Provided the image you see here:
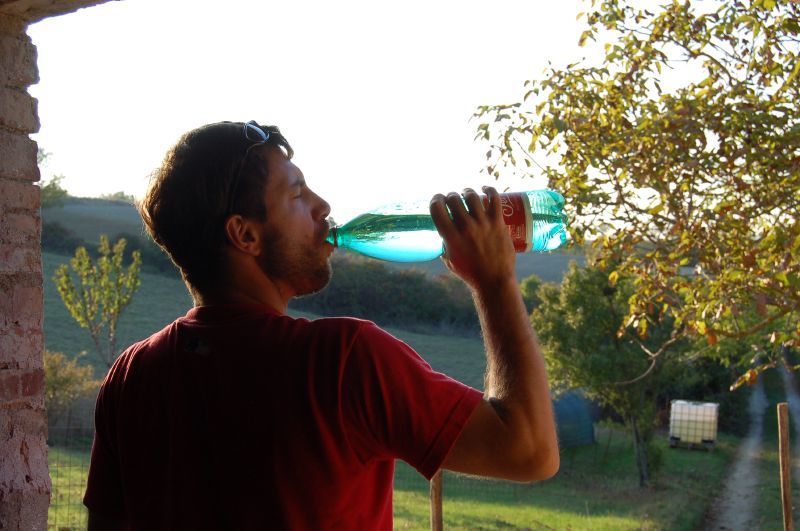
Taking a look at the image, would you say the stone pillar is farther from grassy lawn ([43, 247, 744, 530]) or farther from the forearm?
grassy lawn ([43, 247, 744, 530])

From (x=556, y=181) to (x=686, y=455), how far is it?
1940cm

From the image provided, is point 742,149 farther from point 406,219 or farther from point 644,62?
point 406,219

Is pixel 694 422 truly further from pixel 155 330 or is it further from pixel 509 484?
pixel 155 330

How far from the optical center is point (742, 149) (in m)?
4.51

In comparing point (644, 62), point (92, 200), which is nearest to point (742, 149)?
point (644, 62)

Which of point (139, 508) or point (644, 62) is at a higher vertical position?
point (644, 62)

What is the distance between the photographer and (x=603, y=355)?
19.5 m

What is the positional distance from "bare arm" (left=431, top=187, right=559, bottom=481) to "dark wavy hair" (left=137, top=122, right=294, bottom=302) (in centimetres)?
31

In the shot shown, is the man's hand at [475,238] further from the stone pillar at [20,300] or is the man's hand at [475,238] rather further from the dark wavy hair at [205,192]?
the stone pillar at [20,300]

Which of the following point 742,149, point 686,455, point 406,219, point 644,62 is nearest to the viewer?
point 406,219

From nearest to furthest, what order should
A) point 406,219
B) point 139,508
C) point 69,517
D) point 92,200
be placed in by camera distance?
point 139,508 < point 406,219 < point 69,517 < point 92,200

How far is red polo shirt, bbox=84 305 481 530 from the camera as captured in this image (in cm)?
130

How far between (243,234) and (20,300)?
3.99 ft

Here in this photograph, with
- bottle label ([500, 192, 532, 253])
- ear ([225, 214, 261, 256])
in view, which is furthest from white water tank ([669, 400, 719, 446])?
ear ([225, 214, 261, 256])
